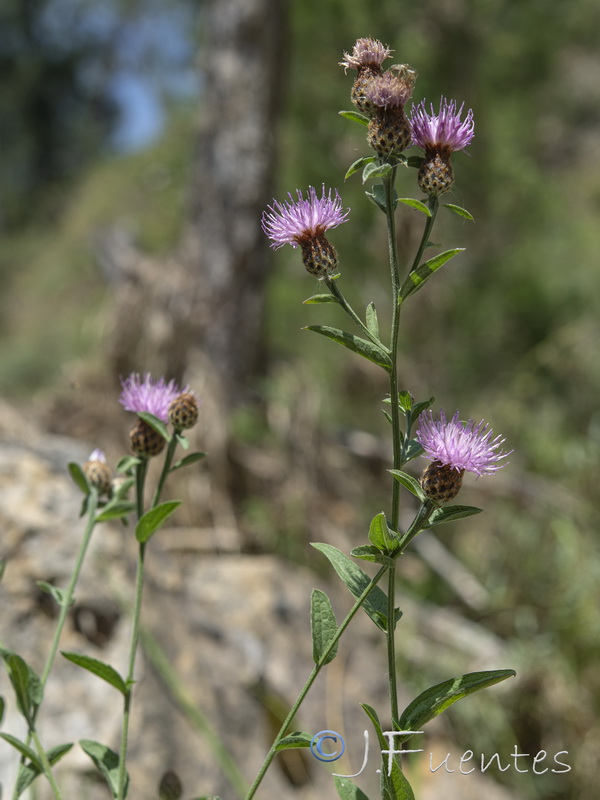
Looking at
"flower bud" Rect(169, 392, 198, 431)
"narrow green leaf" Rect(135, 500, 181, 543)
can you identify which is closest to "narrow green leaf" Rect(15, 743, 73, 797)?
"narrow green leaf" Rect(135, 500, 181, 543)

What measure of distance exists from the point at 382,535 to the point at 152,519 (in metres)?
0.23

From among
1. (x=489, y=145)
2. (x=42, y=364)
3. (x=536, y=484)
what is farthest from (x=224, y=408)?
(x=42, y=364)

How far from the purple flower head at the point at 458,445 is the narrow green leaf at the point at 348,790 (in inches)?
10.7

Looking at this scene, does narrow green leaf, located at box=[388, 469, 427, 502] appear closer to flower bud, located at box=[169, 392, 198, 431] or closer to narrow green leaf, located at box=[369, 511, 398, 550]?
narrow green leaf, located at box=[369, 511, 398, 550]

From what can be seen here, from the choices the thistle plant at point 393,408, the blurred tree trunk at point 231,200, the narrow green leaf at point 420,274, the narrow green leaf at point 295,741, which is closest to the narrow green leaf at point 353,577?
the thistle plant at point 393,408

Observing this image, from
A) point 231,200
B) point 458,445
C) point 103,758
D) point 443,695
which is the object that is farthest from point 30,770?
point 231,200

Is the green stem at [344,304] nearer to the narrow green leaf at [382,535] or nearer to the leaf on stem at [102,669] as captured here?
the narrow green leaf at [382,535]

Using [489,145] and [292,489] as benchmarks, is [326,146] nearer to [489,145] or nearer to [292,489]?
[489,145]

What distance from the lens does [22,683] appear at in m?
0.75

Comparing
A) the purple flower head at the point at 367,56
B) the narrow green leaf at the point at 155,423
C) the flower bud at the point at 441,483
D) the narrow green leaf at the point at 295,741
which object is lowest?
the narrow green leaf at the point at 295,741

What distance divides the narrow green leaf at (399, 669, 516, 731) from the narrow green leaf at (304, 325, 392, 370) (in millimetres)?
255

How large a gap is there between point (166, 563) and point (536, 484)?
191 cm

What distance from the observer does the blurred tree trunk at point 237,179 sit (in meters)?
3.84

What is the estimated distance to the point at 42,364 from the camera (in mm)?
8703
